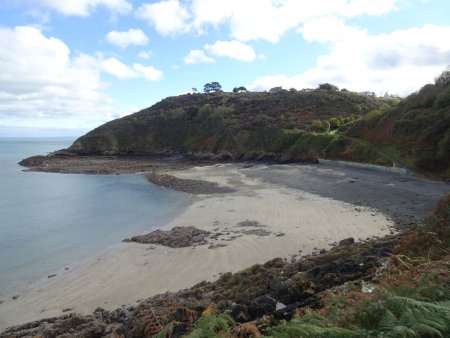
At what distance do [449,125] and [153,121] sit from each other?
66294 millimetres

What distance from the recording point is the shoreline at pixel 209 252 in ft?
43.8

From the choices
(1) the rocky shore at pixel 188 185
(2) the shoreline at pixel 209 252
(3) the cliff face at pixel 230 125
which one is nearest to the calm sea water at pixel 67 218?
(1) the rocky shore at pixel 188 185

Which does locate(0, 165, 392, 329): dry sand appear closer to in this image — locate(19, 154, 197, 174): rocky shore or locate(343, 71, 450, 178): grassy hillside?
locate(343, 71, 450, 178): grassy hillside

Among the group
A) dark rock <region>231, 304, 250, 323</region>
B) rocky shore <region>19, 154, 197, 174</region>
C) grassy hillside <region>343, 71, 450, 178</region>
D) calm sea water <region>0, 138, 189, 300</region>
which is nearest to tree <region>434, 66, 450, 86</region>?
grassy hillside <region>343, 71, 450, 178</region>

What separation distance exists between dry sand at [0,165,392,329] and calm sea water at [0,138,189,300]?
6.00 ft

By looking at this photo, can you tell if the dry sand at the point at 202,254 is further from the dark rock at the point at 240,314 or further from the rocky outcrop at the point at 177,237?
the dark rock at the point at 240,314

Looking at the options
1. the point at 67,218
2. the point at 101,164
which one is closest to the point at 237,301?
the point at 67,218

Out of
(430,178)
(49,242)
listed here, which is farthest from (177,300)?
(430,178)

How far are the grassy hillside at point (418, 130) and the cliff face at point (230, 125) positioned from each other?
1376cm

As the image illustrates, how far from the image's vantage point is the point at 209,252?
56.0 feet

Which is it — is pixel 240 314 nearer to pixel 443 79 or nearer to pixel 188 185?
pixel 188 185

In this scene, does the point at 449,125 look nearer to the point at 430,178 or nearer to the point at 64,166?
the point at 430,178

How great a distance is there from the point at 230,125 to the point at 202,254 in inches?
2277

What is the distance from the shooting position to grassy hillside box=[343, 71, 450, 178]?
29.7 m
